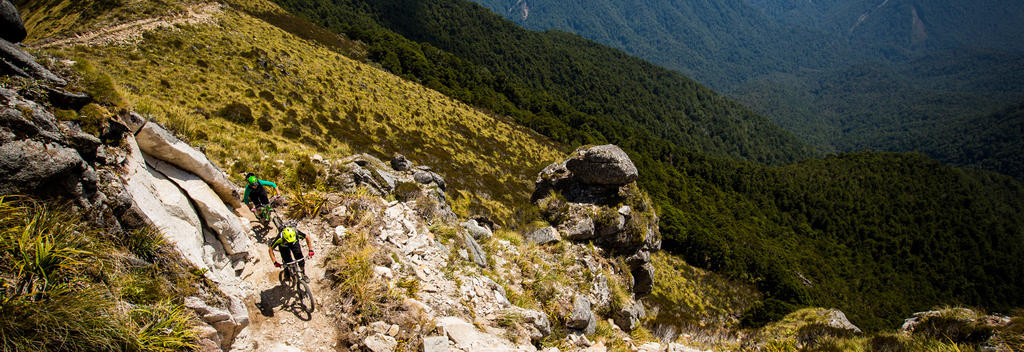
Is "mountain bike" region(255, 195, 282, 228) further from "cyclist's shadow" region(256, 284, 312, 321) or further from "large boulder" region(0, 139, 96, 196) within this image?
"large boulder" region(0, 139, 96, 196)

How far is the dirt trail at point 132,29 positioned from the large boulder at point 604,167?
28823 millimetres

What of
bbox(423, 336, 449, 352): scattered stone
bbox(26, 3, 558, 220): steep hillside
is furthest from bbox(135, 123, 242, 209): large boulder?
bbox(423, 336, 449, 352): scattered stone

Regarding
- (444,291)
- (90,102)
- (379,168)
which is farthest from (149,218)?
(379,168)

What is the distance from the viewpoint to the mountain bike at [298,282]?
6242 millimetres

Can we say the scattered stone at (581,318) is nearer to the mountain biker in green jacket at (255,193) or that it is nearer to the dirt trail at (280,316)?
the dirt trail at (280,316)

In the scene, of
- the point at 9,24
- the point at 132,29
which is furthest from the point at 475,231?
the point at 132,29

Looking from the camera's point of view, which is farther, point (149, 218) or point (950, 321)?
point (950, 321)

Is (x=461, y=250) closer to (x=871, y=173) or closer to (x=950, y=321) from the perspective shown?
(x=950, y=321)

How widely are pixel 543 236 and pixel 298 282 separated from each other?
28.1ft

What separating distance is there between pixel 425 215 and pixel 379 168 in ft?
12.1

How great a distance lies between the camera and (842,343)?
860 centimetres

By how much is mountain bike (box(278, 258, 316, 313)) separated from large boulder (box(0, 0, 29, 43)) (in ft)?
18.6

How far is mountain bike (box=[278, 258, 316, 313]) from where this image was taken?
246 inches

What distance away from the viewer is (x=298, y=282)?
633cm
